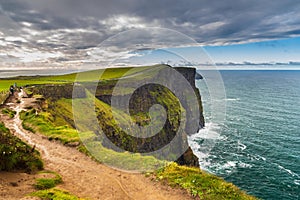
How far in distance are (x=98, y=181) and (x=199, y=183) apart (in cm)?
661

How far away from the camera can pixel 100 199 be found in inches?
485

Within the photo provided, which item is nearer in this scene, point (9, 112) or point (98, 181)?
point (98, 181)

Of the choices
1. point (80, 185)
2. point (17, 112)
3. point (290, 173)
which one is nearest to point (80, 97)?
point (17, 112)

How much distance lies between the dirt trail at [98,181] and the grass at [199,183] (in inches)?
24.3

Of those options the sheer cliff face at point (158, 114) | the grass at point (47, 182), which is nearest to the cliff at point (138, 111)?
the sheer cliff face at point (158, 114)

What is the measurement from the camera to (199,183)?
1381cm

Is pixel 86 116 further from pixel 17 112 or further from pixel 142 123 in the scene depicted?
pixel 142 123

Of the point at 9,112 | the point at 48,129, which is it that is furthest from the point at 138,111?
the point at 48,129

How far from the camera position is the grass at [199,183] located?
40.9ft

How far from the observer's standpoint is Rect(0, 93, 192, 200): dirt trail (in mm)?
13078

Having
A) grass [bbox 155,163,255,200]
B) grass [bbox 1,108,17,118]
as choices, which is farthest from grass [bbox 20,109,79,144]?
grass [bbox 155,163,255,200]

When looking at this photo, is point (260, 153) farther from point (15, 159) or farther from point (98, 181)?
point (15, 159)

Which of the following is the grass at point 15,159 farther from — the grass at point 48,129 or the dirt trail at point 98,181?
the grass at point 48,129

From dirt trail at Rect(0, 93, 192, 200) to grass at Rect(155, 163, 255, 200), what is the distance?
617mm
